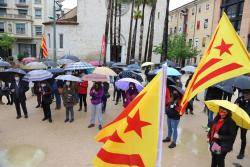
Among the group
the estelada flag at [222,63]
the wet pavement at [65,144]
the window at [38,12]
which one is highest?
the window at [38,12]

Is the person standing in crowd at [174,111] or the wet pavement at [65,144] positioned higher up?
the person standing in crowd at [174,111]

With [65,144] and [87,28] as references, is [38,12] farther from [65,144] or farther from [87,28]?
[65,144]

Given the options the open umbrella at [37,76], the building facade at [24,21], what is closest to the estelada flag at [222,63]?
the open umbrella at [37,76]

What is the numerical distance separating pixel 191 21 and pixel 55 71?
1479 inches

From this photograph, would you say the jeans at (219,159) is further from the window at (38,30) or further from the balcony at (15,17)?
the window at (38,30)

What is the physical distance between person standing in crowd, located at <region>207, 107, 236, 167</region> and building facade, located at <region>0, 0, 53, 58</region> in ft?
171

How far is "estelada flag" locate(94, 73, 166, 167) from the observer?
12.5ft

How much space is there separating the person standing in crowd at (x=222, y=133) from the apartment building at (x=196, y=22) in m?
34.0

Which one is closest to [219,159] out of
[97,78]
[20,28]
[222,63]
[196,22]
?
[222,63]

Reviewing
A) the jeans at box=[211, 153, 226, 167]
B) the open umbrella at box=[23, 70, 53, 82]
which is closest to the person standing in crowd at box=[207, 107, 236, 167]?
the jeans at box=[211, 153, 226, 167]

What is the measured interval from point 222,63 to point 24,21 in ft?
181

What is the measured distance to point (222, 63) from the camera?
5.08 metres

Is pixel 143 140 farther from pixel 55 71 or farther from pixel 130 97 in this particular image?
pixel 55 71

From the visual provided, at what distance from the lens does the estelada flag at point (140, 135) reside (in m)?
3.80
